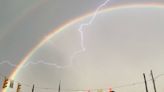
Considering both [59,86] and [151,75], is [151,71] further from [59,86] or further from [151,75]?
[59,86]

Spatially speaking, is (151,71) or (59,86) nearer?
(151,71)

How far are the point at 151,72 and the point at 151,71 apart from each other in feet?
0.62

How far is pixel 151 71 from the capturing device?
43.8 m

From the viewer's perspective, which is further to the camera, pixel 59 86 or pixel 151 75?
pixel 59 86

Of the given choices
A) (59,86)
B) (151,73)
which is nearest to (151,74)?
(151,73)

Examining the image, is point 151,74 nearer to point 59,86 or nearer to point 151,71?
point 151,71

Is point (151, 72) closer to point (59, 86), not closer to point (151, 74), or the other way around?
point (151, 74)

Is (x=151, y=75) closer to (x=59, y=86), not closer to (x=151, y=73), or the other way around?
(x=151, y=73)

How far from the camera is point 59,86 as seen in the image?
181ft

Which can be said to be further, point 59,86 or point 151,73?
point 59,86

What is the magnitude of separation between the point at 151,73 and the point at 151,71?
14.9 inches

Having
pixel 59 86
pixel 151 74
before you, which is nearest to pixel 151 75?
pixel 151 74

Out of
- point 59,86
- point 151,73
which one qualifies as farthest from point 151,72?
point 59,86

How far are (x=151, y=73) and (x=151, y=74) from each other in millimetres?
189
